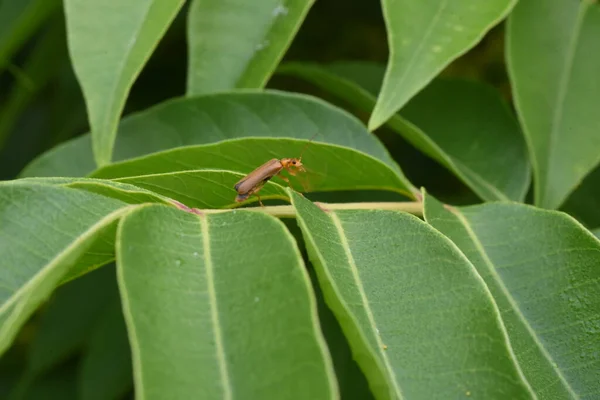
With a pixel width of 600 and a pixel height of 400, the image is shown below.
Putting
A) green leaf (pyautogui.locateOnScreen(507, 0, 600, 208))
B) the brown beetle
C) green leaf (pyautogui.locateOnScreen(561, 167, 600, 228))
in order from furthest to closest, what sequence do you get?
green leaf (pyautogui.locateOnScreen(561, 167, 600, 228))
green leaf (pyautogui.locateOnScreen(507, 0, 600, 208))
the brown beetle

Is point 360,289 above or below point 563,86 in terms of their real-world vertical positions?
below

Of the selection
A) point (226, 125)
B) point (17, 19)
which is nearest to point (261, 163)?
point (226, 125)

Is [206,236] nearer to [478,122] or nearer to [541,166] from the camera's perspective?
→ [541,166]

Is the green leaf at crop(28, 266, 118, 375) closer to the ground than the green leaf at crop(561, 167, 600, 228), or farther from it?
closer to the ground

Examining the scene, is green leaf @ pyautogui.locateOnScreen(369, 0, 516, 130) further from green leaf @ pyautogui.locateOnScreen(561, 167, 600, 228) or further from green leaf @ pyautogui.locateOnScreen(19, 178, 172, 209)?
green leaf @ pyautogui.locateOnScreen(561, 167, 600, 228)

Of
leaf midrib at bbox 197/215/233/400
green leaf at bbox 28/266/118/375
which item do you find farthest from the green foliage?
green leaf at bbox 28/266/118/375

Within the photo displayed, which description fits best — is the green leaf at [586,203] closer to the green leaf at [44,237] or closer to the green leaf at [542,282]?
the green leaf at [542,282]

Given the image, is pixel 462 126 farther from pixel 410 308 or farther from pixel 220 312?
pixel 220 312
